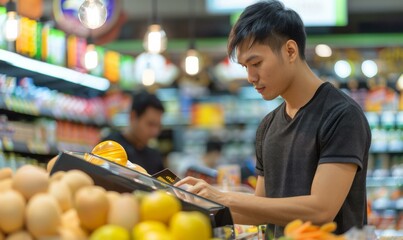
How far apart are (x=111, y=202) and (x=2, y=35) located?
6.10m

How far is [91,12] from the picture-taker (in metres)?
5.26

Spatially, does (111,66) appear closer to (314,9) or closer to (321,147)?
(314,9)

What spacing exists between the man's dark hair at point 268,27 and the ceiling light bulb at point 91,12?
2.30 m

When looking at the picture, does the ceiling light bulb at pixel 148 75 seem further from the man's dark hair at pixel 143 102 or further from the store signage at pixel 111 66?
the man's dark hair at pixel 143 102

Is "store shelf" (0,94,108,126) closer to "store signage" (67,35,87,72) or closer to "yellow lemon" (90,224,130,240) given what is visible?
"store signage" (67,35,87,72)

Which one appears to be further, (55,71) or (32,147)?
(55,71)

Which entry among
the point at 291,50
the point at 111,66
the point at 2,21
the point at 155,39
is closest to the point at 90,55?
the point at 155,39

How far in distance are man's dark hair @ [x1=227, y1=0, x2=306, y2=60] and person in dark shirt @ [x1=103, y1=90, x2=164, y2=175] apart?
336 centimetres

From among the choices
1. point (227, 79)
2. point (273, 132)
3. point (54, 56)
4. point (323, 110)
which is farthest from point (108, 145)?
point (227, 79)

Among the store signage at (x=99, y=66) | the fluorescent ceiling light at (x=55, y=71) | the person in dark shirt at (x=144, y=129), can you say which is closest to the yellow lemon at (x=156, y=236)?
the person in dark shirt at (x=144, y=129)

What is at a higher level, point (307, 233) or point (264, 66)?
point (264, 66)

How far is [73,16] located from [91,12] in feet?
14.6

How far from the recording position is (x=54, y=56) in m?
9.45

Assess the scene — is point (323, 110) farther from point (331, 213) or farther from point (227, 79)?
point (227, 79)
